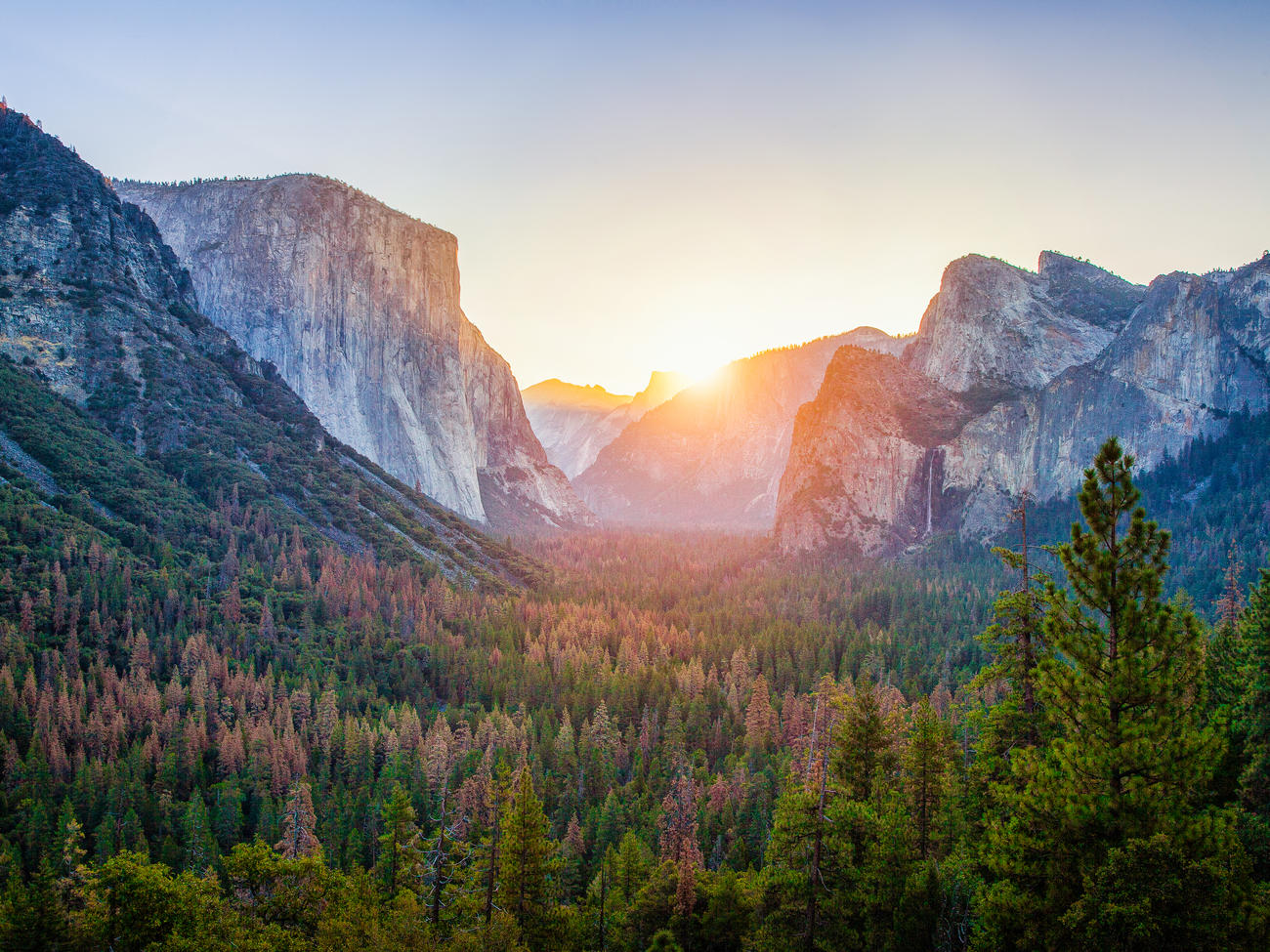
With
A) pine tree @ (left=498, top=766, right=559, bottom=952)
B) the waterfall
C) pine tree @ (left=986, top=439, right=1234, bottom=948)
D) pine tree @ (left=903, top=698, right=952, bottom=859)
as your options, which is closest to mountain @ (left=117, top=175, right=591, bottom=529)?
the waterfall

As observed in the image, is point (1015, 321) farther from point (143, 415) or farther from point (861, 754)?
point (143, 415)

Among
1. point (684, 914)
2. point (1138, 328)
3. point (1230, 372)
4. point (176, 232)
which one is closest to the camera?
point (684, 914)

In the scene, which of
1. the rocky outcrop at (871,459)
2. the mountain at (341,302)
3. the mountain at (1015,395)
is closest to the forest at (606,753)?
the mountain at (1015,395)

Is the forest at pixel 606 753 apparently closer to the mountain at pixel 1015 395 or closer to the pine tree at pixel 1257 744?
the pine tree at pixel 1257 744

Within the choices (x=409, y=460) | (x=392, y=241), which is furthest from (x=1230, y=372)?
(x=392, y=241)

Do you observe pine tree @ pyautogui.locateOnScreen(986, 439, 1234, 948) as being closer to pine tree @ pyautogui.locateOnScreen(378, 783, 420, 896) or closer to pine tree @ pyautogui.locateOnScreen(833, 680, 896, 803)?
pine tree @ pyautogui.locateOnScreen(833, 680, 896, 803)

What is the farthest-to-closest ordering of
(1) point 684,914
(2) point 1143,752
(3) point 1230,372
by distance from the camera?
(3) point 1230,372
(1) point 684,914
(2) point 1143,752

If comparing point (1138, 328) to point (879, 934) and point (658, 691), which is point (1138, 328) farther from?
point (879, 934)

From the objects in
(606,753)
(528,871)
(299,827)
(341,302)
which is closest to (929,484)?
(606,753)
